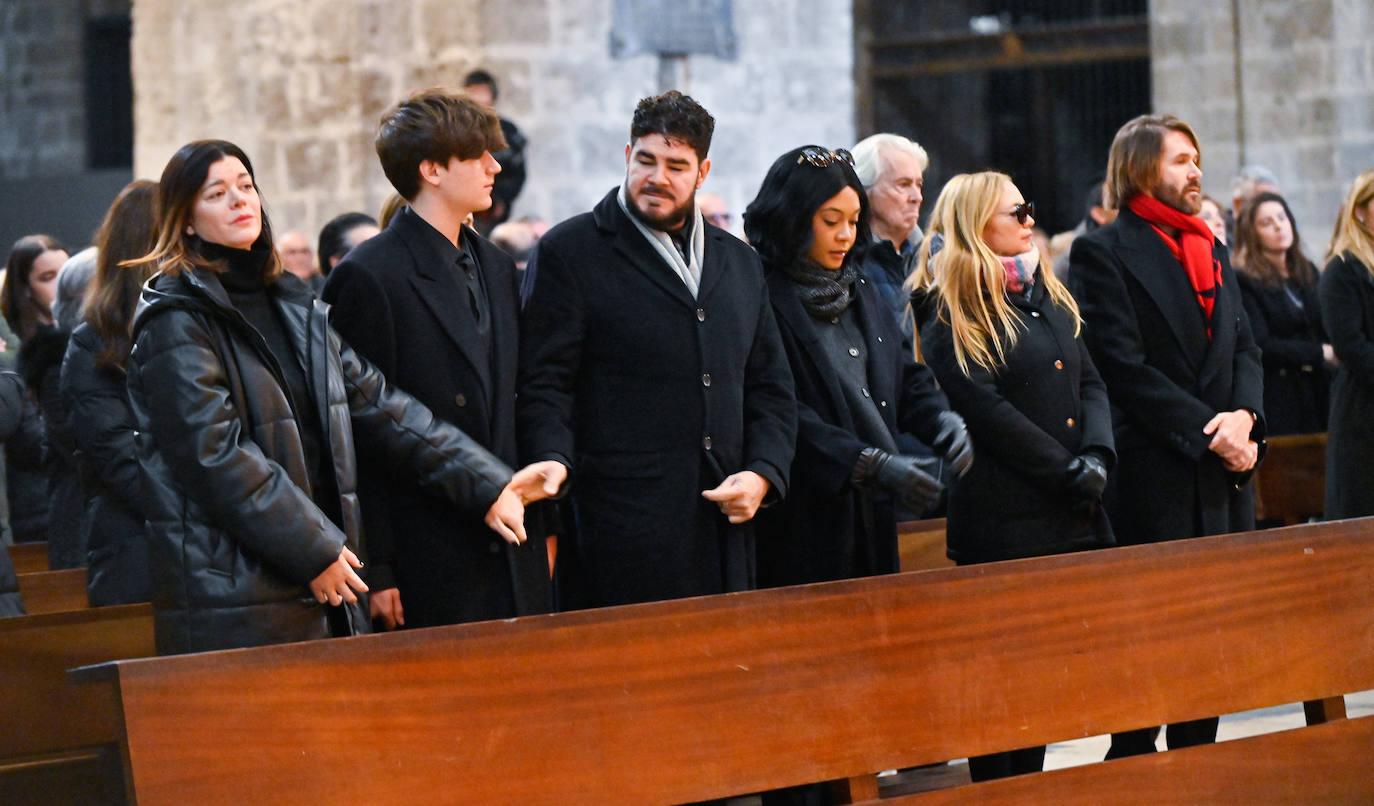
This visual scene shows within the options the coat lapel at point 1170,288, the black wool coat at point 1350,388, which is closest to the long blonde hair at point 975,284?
the coat lapel at point 1170,288

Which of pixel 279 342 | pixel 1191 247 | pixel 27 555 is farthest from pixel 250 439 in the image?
pixel 27 555

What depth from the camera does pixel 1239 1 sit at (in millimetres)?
10656

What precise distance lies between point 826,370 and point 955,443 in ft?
1.07

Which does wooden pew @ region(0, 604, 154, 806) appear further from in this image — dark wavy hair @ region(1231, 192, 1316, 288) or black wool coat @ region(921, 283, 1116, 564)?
dark wavy hair @ region(1231, 192, 1316, 288)

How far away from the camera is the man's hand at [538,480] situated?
3191mm

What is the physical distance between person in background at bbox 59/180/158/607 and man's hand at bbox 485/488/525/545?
3.32ft

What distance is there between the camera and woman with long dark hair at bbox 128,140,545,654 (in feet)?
9.53

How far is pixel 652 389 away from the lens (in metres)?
3.44

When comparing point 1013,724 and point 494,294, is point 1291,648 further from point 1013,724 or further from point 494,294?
point 494,294

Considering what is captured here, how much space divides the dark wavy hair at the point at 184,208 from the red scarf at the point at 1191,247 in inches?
87.2

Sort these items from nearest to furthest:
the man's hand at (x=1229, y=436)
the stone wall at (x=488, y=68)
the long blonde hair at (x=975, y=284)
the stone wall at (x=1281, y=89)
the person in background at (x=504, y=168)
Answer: the long blonde hair at (x=975, y=284) < the man's hand at (x=1229, y=436) < the person in background at (x=504, y=168) < the stone wall at (x=488, y=68) < the stone wall at (x=1281, y=89)

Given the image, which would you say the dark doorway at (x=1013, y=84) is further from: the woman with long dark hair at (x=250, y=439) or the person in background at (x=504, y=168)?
the woman with long dark hair at (x=250, y=439)

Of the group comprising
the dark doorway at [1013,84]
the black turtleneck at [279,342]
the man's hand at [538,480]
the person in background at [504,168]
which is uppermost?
the dark doorway at [1013,84]

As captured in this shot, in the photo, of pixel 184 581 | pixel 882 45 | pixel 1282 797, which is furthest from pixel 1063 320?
pixel 882 45
